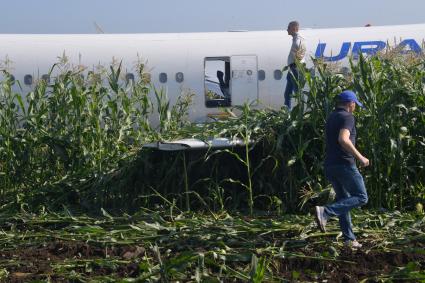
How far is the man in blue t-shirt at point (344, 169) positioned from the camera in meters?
8.59

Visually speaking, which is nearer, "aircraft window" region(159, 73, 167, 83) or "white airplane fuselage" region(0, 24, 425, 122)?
"white airplane fuselage" region(0, 24, 425, 122)

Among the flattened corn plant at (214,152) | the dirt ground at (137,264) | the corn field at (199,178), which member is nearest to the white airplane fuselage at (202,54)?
the corn field at (199,178)

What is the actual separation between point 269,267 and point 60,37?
14.9 metres

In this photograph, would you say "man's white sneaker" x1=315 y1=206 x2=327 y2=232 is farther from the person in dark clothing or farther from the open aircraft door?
the person in dark clothing

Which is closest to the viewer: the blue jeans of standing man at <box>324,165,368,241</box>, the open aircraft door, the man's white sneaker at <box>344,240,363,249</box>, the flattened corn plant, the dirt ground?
the dirt ground

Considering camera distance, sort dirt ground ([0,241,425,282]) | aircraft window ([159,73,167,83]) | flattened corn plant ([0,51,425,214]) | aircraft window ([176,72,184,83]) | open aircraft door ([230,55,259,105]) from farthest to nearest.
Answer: aircraft window ([159,73,167,83])
aircraft window ([176,72,184,83])
open aircraft door ([230,55,259,105])
flattened corn plant ([0,51,425,214])
dirt ground ([0,241,425,282])

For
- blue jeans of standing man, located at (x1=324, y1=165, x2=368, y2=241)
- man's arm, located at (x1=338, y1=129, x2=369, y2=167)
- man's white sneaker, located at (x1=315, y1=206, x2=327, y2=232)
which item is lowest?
man's white sneaker, located at (x1=315, y1=206, x2=327, y2=232)

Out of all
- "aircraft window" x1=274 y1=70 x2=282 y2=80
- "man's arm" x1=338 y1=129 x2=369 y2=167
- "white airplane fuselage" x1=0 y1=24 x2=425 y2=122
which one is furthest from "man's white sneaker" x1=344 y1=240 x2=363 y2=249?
"aircraft window" x1=274 y1=70 x2=282 y2=80

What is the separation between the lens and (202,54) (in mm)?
20625

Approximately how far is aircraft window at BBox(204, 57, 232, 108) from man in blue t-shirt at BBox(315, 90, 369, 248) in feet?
37.4

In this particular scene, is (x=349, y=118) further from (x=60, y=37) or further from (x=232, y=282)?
(x=60, y=37)

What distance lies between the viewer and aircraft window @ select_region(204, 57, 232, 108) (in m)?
20.4

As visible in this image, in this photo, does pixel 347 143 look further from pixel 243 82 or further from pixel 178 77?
pixel 178 77

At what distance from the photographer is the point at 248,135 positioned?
438 inches
